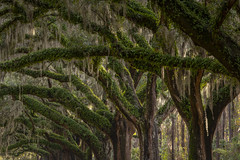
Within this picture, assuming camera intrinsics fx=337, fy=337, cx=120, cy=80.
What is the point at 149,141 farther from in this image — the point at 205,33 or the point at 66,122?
the point at 205,33

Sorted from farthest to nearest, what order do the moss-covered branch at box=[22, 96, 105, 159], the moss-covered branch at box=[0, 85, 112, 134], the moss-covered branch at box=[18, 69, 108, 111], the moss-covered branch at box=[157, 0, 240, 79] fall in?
the moss-covered branch at box=[22, 96, 105, 159] → the moss-covered branch at box=[18, 69, 108, 111] → the moss-covered branch at box=[0, 85, 112, 134] → the moss-covered branch at box=[157, 0, 240, 79]

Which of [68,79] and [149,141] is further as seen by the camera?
[68,79]

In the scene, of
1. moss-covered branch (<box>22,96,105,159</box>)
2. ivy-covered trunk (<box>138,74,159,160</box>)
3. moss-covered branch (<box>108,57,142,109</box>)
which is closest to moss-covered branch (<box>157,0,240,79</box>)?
ivy-covered trunk (<box>138,74,159,160</box>)

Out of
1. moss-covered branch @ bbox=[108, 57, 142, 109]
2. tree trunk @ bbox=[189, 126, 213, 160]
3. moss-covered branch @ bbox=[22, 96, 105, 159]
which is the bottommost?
tree trunk @ bbox=[189, 126, 213, 160]

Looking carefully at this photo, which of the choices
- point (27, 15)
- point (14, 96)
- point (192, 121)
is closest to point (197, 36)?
point (192, 121)

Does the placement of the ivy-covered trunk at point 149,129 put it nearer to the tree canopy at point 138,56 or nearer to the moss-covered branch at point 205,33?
the tree canopy at point 138,56

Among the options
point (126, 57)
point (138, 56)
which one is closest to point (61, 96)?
point (126, 57)

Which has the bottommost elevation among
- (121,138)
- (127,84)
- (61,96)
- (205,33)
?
(121,138)

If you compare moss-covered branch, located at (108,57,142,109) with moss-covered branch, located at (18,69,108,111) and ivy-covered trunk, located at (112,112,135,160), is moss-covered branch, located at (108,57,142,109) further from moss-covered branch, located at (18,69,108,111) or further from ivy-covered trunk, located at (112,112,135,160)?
moss-covered branch, located at (18,69,108,111)

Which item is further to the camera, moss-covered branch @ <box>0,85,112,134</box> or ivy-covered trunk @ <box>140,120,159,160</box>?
moss-covered branch @ <box>0,85,112,134</box>

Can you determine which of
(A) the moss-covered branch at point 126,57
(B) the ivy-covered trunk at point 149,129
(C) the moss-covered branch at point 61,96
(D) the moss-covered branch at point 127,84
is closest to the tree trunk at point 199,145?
(A) the moss-covered branch at point 126,57

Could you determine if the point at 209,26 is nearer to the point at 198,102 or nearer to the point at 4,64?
the point at 198,102

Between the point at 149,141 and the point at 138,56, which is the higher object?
the point at 138,56

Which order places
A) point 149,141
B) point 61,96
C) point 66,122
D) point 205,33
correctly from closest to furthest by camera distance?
point 205,33
point 149,141
point 61,96
point 66,122
